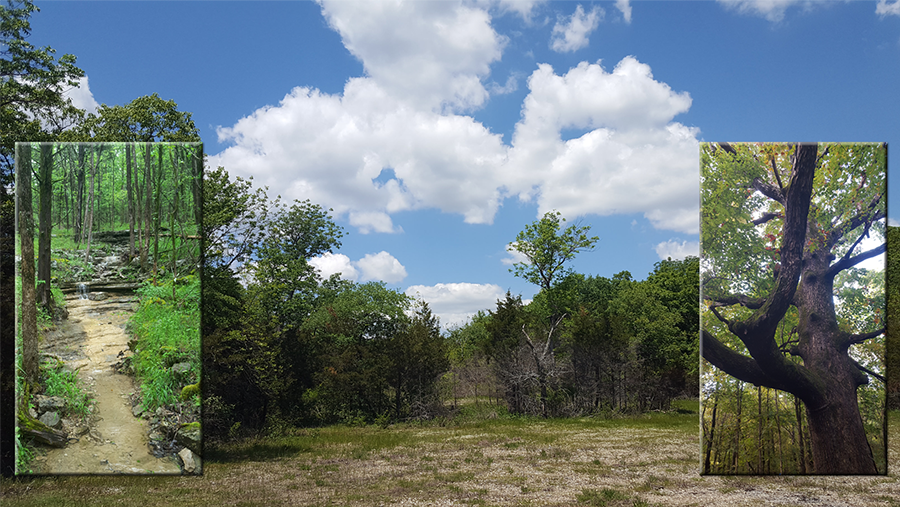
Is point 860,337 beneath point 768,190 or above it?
beneath

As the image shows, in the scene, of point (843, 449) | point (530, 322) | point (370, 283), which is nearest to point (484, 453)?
point (843, 449)

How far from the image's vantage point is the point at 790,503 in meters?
9.09

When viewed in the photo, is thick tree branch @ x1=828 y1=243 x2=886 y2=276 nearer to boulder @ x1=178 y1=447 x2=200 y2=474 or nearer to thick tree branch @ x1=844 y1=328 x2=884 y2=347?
thick tree branch @ x1=844 y1=328 x2=884 y2=347

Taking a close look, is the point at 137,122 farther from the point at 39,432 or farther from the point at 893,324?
the point at 893,324

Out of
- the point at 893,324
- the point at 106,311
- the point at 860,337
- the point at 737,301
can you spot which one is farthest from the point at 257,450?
the point at 893,324

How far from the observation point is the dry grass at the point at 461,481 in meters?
9.16

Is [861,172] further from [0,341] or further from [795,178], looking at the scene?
[0,341]

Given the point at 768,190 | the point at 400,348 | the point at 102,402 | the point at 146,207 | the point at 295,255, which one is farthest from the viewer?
the point at 295,255

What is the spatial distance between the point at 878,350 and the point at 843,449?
2011 millimetres

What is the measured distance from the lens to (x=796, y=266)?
9789 millimetres

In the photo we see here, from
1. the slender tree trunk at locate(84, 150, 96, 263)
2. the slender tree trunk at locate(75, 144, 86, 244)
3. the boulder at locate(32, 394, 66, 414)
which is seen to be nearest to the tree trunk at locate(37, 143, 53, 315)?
the slender tree trunk at locate(75, 144, 86, 244)

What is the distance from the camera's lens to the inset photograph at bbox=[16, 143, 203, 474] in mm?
9297

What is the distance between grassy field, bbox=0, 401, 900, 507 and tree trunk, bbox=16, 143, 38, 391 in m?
2.22

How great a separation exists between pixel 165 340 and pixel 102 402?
1.50 m
